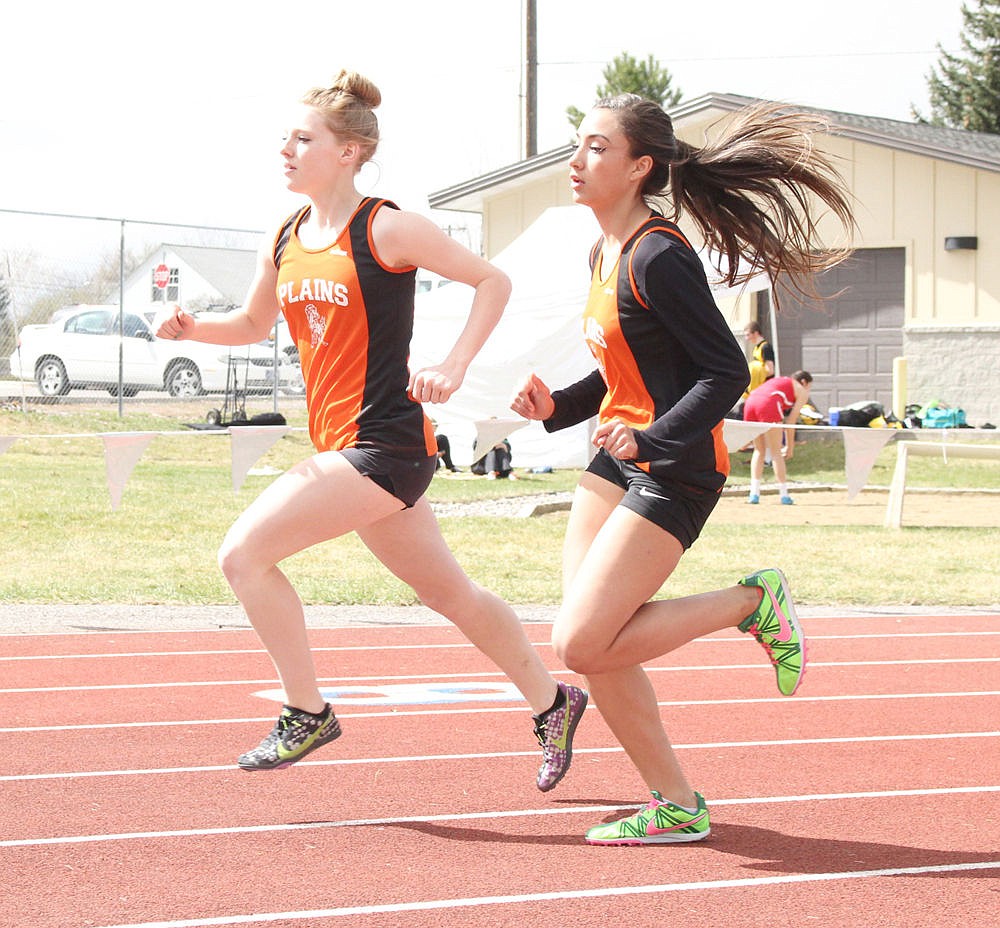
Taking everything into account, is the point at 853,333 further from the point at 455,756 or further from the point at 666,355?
the point at 666,355

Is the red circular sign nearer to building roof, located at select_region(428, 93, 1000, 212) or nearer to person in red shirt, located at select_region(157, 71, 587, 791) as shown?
building roof, located at select_region(428, 93, 1000, 212)

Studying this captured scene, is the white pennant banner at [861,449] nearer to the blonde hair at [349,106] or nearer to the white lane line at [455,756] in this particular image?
the white lane line at [455,756]

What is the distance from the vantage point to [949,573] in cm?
1158

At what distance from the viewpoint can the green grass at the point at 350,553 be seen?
10375 mm

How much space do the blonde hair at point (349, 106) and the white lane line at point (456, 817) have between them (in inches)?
80.1

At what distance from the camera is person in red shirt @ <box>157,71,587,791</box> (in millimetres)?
4531

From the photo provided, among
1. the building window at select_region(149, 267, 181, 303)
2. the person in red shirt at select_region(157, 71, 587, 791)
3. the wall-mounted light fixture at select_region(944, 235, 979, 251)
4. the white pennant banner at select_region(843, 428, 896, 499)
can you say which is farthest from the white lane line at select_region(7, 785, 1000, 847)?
the building window at select_region(149, 267, 181, 303)

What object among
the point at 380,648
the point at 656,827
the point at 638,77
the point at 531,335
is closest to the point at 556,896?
the point at 656,827

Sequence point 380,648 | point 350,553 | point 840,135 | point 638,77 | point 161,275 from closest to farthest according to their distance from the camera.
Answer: point 380,648 < point 350,553 < point 840,135 < point 161,275 < point 638,77

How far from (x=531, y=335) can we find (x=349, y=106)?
15.8m

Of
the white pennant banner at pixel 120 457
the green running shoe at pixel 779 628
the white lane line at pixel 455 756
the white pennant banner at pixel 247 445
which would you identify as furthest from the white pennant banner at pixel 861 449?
the green running shoe at pixel 779 628

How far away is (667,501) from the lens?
418cm

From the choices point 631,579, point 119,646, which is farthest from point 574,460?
point 631,579

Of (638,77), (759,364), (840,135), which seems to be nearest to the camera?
(759,364)
